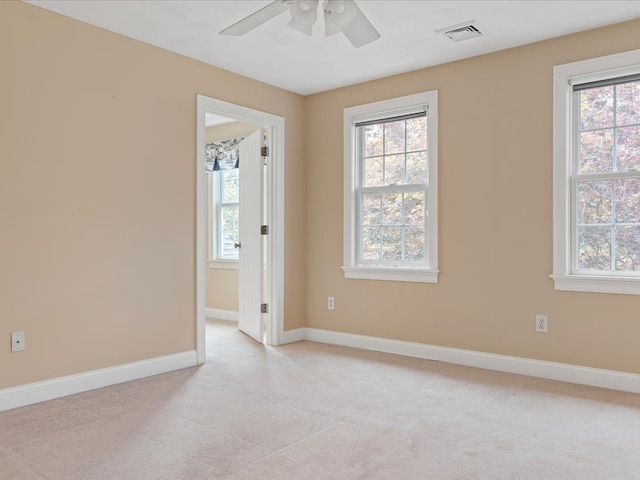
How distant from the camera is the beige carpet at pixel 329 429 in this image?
2223 millimetres

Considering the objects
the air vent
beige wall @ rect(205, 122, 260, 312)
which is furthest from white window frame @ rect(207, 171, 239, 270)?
the air vent

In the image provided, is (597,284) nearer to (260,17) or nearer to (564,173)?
(564,173)

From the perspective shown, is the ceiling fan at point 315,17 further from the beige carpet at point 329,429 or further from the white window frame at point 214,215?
the white window frame at point 214,215

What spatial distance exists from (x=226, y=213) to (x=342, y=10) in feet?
14.2

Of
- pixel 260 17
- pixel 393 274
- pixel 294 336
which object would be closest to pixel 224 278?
pixel 294 336

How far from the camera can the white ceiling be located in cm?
311

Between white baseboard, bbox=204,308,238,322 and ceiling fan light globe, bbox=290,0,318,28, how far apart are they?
169 inches

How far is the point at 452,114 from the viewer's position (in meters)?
4.11

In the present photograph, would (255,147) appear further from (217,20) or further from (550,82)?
(550,82)

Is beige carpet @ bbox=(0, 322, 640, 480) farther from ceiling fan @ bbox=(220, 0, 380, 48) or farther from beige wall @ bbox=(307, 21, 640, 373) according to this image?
ceiling fan @ bbox=(220, 0, 380, 48)

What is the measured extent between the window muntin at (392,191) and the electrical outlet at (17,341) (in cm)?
283

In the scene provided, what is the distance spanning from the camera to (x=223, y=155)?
6.24 m

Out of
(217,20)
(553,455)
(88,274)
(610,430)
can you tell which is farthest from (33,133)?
(610,430)

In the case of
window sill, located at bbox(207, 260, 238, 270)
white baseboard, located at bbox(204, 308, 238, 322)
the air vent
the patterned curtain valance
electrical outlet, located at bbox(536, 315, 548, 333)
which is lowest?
white baseboard, located at bbox(204, 308, 238, 322)
